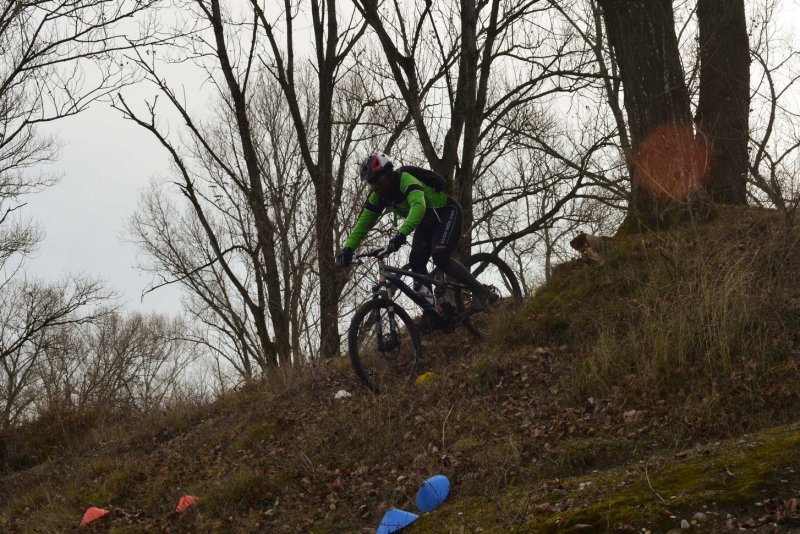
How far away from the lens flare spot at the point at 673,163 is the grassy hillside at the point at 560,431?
506 mm

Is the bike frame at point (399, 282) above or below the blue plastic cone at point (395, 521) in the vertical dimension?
above

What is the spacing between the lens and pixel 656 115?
786 cm

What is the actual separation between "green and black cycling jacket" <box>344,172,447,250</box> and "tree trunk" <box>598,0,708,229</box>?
87.9 inches

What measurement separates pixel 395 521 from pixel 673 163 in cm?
488

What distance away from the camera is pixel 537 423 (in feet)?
19.1

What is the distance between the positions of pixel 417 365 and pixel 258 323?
228 inches

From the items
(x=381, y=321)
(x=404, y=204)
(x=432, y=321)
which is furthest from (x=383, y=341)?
(x=404, y=204)

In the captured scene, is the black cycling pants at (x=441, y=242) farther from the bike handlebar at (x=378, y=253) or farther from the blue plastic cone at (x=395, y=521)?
the blue plastic cone at (x=395, y=521)

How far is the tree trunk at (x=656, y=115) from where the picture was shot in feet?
24.8

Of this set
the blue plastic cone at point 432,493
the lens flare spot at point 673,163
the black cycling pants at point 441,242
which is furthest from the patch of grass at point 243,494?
the lens flare spot at point 673,163

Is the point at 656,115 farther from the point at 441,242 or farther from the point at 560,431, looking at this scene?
the point at 560,431

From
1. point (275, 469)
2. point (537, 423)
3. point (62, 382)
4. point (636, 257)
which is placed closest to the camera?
point (537, 423)

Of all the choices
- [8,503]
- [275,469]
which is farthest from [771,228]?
[8,503]

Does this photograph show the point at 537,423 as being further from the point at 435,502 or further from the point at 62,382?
the point at 62,382
